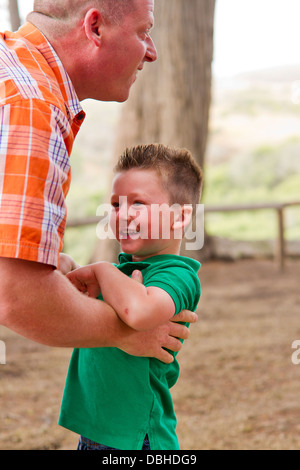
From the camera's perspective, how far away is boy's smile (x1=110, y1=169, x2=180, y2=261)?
5.05ft

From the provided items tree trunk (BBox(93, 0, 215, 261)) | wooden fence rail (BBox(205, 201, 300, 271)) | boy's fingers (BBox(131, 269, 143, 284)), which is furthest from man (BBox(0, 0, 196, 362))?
wooden fence rail (BBox(205, 201, 300, 271))

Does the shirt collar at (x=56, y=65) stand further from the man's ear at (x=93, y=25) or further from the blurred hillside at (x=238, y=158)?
the blurred hillside at (x=238, y=158)

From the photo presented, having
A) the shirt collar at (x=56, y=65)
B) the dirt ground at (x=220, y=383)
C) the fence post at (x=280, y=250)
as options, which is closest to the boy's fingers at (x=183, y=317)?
the shirt collar at (x=56, y=65)

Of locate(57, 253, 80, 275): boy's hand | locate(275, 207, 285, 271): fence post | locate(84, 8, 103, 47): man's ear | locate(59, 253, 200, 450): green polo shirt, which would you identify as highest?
locate(275, 207, 285, 271): fence post

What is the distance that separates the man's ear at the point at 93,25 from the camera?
4.68 ft

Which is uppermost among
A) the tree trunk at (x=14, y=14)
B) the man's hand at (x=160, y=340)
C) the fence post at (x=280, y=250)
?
the tree trunk at (x=14, y=14)

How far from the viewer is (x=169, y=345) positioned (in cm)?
153

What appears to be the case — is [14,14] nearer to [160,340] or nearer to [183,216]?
[183,216]

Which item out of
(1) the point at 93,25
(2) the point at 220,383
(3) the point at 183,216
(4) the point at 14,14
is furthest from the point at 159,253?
(4) the point at 14,14

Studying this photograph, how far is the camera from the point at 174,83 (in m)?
6.37

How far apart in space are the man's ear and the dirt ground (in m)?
2.39

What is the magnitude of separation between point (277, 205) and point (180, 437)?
14.2 ft

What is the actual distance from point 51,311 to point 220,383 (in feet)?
10.1

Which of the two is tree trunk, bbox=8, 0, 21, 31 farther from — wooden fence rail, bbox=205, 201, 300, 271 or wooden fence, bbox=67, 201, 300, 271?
wooden fence rail, bbox=205, 201, 300, 271
